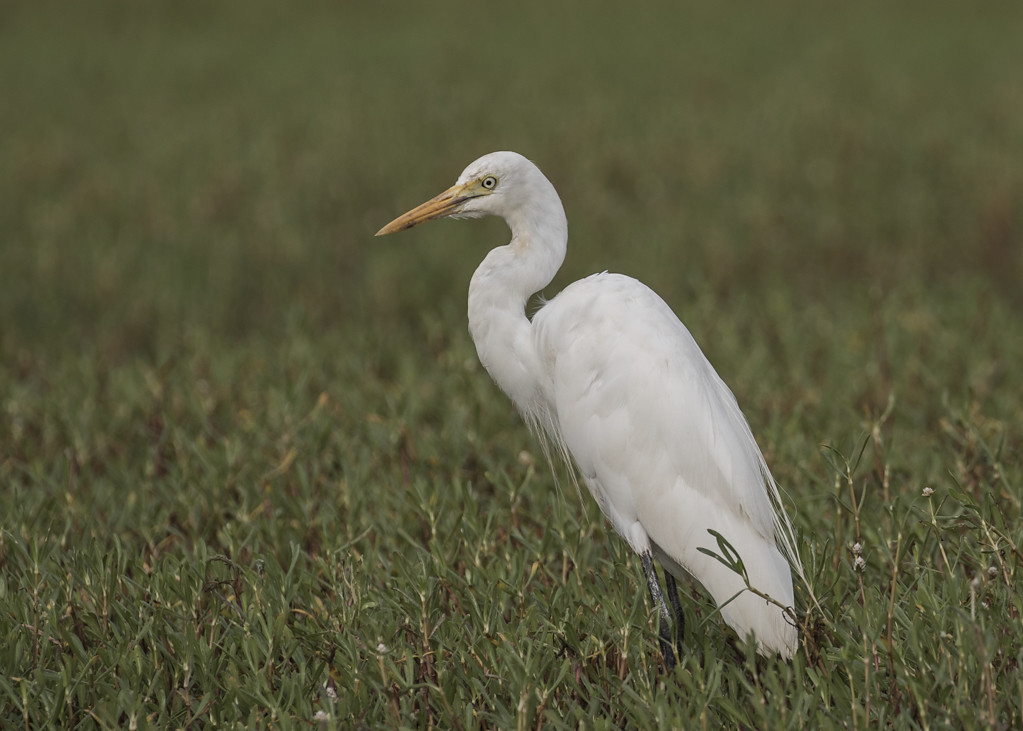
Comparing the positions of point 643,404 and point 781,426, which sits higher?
point 643,404

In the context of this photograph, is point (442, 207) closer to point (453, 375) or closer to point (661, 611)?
point (661, 611)

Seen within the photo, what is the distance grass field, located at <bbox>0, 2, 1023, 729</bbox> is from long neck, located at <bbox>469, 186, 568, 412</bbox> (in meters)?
0.44

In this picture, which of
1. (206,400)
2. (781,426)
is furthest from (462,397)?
(781,426)

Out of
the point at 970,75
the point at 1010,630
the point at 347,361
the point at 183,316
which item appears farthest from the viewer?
the point at 970,75

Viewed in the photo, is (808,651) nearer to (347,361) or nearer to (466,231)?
(347,361)

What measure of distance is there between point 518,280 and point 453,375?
5.76 feet

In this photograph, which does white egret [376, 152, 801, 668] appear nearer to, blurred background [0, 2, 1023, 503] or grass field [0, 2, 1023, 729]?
grass field [0, 2, 1023, 729]

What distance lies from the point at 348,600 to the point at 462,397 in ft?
5.50

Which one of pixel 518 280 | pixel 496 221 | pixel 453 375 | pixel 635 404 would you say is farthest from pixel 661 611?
pixel 496 221

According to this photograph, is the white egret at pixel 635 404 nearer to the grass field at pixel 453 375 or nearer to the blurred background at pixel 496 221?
the grass field at pixel 453 375

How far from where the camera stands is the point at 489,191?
255 cm

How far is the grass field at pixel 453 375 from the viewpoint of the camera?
2195 mm

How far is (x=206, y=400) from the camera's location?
3949 millimetres

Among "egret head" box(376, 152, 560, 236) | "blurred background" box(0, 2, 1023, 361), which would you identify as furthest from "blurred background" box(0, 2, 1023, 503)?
"egret head" box(376, 152, 560, 236)
